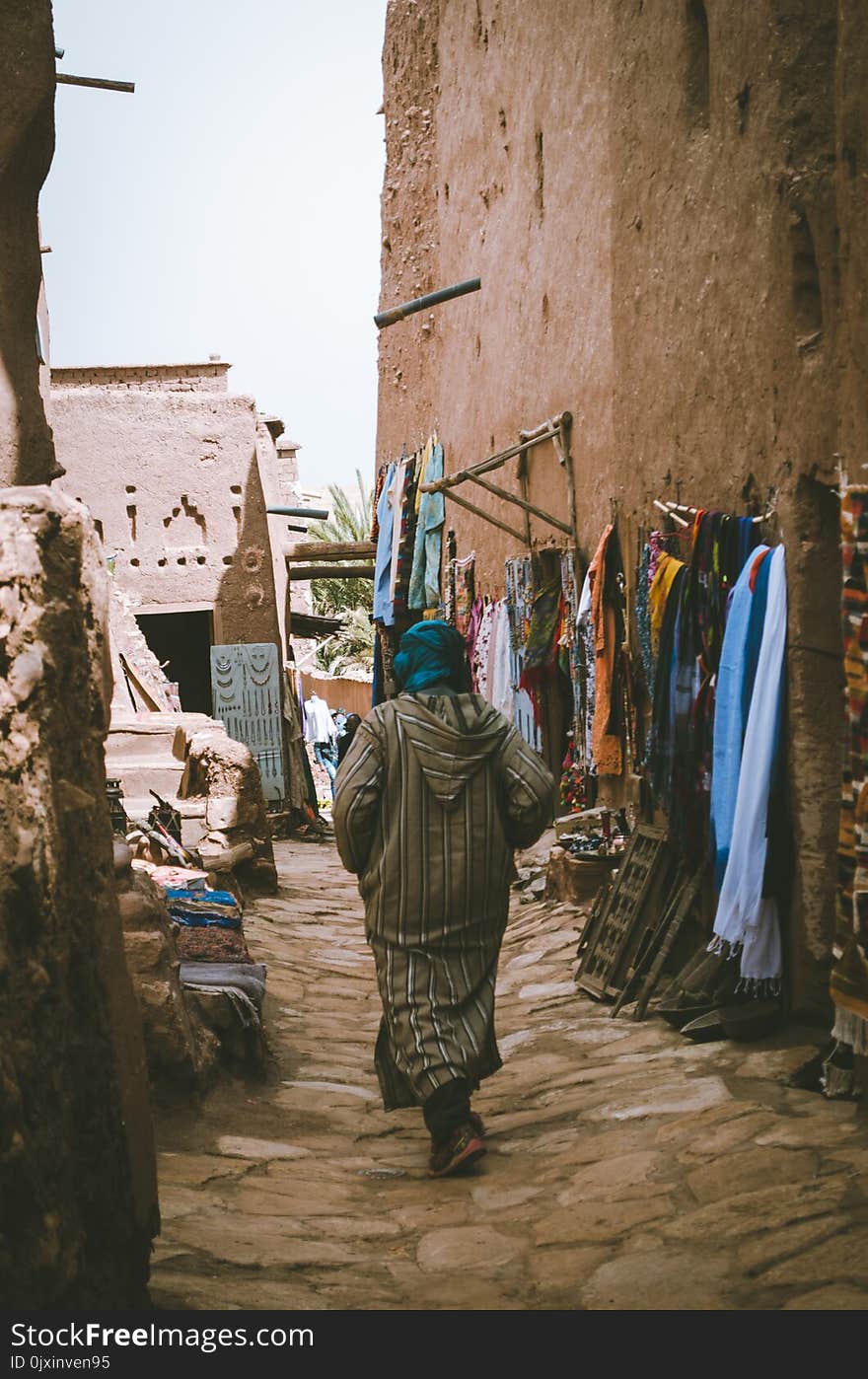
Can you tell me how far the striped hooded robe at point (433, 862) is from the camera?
4.20 metres

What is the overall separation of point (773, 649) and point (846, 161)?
1473mm

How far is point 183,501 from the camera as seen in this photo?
55.8ft

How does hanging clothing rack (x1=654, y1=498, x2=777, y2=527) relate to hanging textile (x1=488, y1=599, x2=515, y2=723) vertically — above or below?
above

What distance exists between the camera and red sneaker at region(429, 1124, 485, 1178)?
404cm

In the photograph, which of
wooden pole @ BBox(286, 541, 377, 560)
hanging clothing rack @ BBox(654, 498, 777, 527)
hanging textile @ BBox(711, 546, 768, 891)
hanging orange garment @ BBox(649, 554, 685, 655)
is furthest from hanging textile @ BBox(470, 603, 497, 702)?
wooden pole @ BBox(286, 541, 377, 560)

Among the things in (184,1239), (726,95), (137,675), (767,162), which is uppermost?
(726,95)

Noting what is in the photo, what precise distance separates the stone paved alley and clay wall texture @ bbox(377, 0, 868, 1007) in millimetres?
811

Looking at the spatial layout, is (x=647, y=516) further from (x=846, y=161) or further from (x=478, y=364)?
(x=478, y=364)

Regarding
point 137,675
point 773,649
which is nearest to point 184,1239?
point 773,649

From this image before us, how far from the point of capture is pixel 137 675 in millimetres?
15289

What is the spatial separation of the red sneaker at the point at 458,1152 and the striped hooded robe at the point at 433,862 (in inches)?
5.8

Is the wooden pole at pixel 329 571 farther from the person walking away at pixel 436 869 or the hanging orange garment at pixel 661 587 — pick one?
the person walking away at pixel 436 869

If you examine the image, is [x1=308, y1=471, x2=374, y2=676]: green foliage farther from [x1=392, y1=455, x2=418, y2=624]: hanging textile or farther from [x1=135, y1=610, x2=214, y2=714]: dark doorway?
[x1=392, y1=455, x2=418, y2=624]: hanging textile

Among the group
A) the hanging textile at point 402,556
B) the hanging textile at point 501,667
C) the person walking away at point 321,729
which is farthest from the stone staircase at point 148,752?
the person walking away at point 321,729
